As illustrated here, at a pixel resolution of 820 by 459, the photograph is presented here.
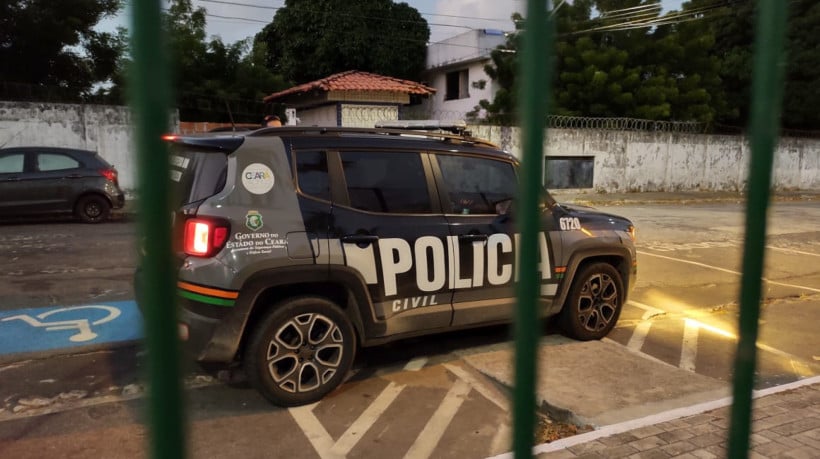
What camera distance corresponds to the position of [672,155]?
2211 cm

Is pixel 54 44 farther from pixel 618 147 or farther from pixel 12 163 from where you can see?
pixel 618 147

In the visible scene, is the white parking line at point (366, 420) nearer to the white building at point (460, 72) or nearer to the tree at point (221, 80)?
the tree at point (221, 80)

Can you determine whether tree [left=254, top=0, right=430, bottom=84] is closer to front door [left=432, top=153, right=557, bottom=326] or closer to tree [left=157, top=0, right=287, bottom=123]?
tree [left=157, top=0, right=287, bottom=123]

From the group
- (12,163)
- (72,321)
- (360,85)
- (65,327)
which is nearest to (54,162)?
(12,163)

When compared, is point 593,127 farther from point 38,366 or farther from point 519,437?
point 519,437

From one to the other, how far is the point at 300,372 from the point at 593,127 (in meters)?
18.4

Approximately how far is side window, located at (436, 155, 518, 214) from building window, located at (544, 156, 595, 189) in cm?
1504

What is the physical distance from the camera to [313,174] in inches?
156

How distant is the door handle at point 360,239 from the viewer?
12.8ft

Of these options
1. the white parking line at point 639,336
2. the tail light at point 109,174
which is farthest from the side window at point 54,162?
the white parking line at point 639,336

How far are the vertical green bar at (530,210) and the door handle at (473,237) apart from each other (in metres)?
3.34

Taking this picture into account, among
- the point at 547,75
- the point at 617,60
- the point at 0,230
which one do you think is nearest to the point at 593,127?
the point at 617,60

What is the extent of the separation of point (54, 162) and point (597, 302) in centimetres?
1060

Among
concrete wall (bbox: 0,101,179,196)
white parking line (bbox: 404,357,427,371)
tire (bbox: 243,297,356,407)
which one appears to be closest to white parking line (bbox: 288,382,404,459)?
tire (bbox: 243,297,356,407)
